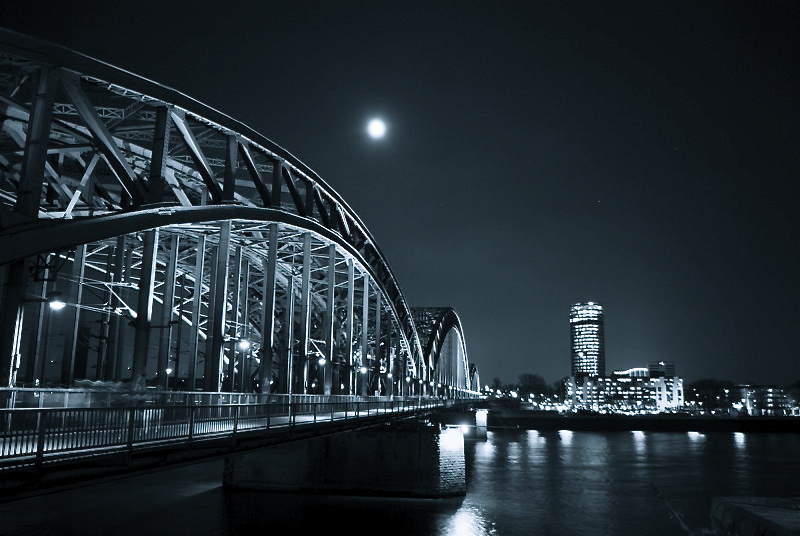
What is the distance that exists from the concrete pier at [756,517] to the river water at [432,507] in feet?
50.6

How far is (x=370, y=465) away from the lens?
35.8m

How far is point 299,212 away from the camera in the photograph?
105 ft

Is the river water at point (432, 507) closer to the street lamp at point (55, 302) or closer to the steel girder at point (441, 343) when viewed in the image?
the street lamp at point (55, 302)

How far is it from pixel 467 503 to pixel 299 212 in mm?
17165

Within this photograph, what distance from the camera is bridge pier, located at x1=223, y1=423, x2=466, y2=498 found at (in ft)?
117

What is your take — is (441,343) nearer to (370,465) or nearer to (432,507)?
(370,465)

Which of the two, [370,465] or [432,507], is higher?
[370,465]

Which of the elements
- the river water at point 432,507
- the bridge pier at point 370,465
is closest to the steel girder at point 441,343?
the river water at point 432,507

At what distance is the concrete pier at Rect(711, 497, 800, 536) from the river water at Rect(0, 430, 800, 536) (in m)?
15.4

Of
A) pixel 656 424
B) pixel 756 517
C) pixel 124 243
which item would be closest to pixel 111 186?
pixel 124 243

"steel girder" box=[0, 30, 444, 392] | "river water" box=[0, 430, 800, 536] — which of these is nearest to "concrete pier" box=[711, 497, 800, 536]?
"steel girder" box=[0, 30, 444, 392]

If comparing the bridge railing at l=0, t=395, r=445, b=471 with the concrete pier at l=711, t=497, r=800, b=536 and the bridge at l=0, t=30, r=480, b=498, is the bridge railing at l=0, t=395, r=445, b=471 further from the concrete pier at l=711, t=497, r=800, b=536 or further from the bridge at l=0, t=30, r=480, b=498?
the concrete pier at l=711, t=497, r=800, b=536

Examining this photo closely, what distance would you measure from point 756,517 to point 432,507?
2889cm

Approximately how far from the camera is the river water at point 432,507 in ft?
94.7
